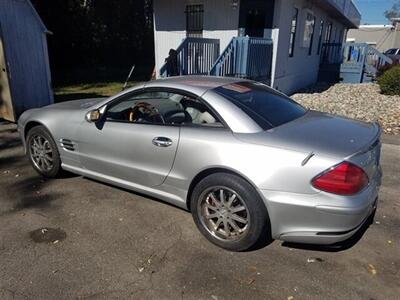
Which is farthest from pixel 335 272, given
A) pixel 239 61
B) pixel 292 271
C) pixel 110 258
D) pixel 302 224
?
pixel 239 61

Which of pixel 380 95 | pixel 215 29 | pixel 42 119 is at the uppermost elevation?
pixel 215 29

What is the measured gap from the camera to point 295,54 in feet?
41.5

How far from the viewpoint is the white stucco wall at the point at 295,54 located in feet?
34.3

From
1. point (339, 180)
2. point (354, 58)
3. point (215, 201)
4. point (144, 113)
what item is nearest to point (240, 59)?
point (144, 113)

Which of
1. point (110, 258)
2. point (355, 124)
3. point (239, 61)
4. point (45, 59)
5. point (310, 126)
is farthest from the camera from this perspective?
point (239, 61)

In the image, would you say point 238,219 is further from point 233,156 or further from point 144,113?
point 144,113

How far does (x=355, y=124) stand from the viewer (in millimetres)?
3545

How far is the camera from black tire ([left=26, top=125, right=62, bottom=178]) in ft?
14.5

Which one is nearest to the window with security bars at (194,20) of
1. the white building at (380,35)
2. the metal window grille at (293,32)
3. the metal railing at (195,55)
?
the metal railing at (195,55)

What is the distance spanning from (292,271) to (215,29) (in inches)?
376

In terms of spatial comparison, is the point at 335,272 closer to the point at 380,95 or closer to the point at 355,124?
the point at 355,124

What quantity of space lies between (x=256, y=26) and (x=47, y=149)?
312 inches

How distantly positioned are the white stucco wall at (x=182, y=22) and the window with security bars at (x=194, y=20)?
14 cm

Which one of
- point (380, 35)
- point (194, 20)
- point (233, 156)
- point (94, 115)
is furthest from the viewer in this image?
point (380, 35)
